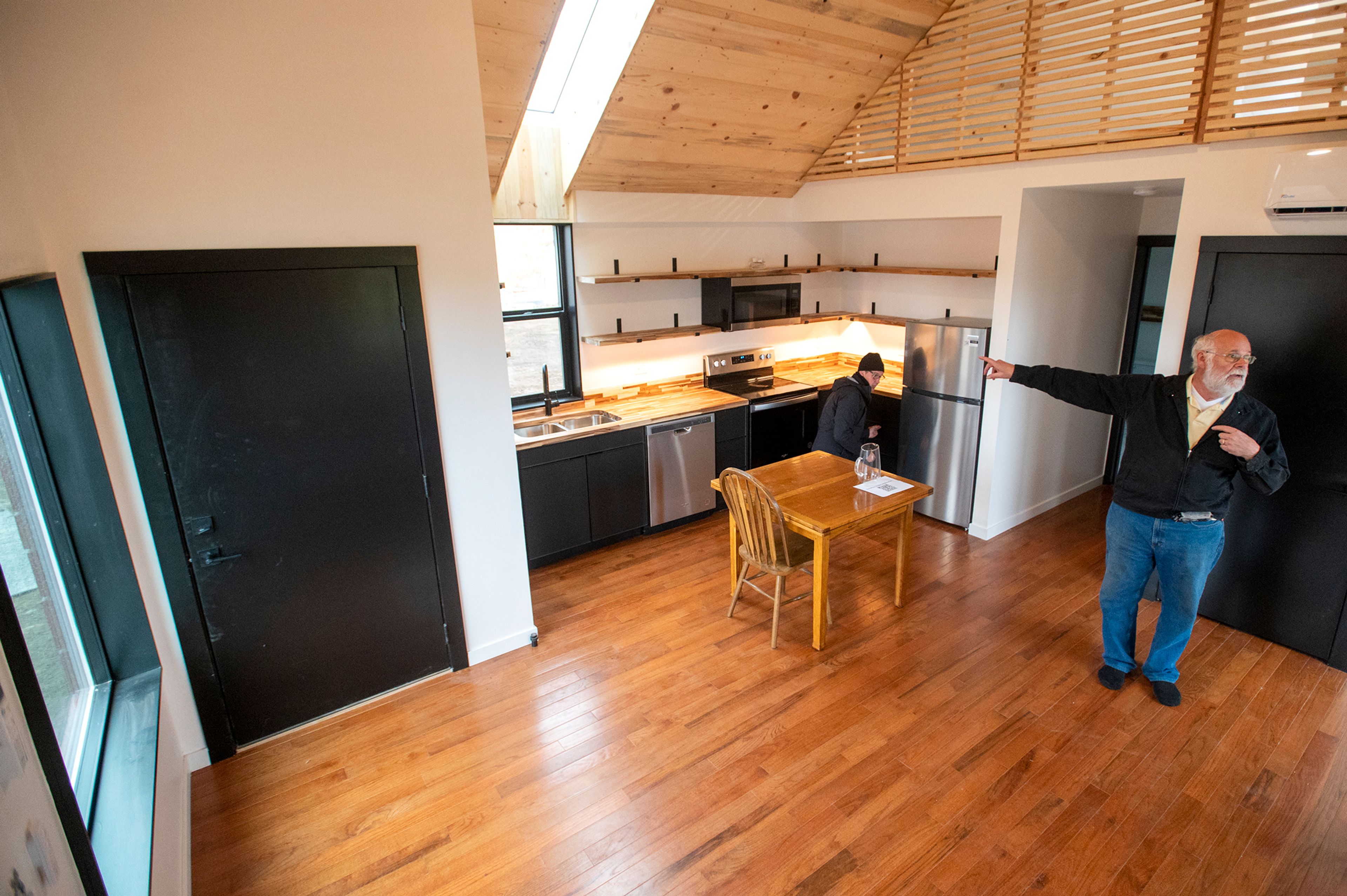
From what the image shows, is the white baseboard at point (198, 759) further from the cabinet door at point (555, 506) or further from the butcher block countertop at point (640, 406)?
the butcher block countertop at point (640, 406)

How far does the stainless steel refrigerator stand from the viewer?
4.64 metres

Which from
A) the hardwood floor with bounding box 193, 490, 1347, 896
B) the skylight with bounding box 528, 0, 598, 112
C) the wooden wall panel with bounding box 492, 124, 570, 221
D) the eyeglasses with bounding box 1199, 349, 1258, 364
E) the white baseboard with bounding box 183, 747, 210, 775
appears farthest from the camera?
the wooden wall panel with bounding box 492, 124, 570, 221

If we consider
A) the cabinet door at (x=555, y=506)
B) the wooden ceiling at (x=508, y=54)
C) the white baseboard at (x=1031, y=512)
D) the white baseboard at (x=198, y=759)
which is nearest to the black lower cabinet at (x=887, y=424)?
the white baseboard at (x=1031, y=512)

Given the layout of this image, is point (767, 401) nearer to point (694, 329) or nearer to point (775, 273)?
point (694, 329)

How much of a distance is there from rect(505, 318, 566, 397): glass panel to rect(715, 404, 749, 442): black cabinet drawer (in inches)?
46.3

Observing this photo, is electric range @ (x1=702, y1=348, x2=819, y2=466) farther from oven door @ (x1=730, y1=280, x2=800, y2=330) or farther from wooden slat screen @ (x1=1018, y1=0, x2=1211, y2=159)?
wooden slat screen @ (x1=1018, y1=0, x2=1211, y2=159)

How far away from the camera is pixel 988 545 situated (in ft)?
15.4

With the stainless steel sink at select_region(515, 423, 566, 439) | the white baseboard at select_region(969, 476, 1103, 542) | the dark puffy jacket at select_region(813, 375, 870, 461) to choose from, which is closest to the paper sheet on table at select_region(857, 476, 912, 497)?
the dark puffy jacket at select_region(813, 375, 870, 461)

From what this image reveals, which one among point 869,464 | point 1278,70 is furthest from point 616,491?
point 1278,70

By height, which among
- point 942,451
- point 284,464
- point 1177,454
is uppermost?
point 284,464

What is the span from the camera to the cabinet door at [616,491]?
15.0 feet

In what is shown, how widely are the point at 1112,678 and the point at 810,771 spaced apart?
1562 millimetres

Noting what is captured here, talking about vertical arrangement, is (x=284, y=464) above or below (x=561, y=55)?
below

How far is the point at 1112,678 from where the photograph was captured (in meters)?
3.21
